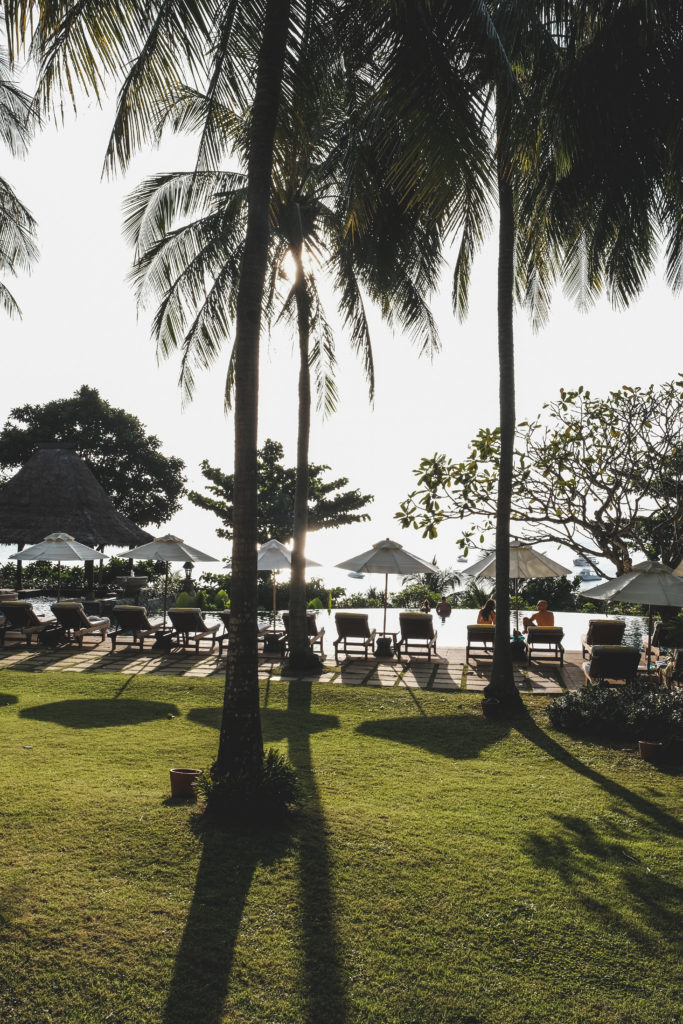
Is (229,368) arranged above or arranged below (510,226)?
below

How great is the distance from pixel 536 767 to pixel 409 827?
225 cm

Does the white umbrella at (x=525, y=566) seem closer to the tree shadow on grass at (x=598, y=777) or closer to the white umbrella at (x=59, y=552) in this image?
the tree shadow on grass at (x=598, y=777)

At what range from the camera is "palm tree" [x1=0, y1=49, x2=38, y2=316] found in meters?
11.8

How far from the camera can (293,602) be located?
10883 mm

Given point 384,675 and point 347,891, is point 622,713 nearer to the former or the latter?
point 384,675

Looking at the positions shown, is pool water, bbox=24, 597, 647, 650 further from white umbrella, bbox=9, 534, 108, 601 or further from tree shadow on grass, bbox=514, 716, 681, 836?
tree shadow on grass, bbox=514, 716, 681, 836

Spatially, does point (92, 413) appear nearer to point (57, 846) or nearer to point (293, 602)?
point (293, 602)

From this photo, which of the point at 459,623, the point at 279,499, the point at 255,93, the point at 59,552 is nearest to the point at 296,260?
the point at 255,93

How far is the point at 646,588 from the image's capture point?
9.12m

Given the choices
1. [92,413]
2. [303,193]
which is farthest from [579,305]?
[92,413]

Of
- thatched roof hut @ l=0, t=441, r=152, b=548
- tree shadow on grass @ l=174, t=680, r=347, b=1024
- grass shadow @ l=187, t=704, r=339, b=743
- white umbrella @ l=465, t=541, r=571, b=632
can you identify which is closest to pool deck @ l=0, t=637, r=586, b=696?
white umbrella @ l=465, t=541, r=571, b=632

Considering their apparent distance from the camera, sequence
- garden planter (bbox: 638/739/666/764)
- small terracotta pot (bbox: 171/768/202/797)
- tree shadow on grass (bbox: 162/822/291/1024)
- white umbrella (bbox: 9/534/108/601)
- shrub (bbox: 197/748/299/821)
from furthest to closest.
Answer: white umbrella (bbox: 9/534/108/601), garden planter (bbox: 638/739/666/764), small terracotta pot (bbox: 171/768/202/797), shrub (bbox: 197/748/299/821), tree shadow on grass (bbox: 162/822/291/1024)

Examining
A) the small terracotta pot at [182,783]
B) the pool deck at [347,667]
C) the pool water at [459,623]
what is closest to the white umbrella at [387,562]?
the pool deck at [347,667]

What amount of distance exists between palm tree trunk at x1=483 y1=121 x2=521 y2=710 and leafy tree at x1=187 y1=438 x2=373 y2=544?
14381mm
